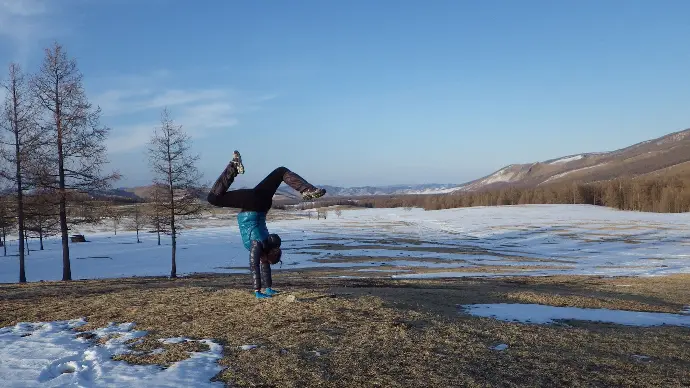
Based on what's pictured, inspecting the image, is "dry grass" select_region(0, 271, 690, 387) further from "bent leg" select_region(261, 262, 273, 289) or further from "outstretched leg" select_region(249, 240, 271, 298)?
"bent leg" select_region(261, 262, 273, 289)

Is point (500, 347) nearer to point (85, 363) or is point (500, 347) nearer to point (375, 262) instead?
point (85, 363)

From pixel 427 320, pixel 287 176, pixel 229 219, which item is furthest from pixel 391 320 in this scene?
pixel 229 219

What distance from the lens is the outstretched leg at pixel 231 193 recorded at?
788 centimetres

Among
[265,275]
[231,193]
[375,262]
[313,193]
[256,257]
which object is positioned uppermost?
[231,193]

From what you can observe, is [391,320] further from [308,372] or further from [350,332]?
[308,372]

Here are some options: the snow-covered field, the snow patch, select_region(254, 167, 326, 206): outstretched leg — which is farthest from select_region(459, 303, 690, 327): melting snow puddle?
select_region(254, 167, 326, 206): outstretched leg

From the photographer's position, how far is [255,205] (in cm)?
Result: 806

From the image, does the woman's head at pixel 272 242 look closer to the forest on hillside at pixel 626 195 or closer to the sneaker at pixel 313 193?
the sneaker at pixel 313 193

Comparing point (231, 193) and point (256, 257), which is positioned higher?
point (231, 193)

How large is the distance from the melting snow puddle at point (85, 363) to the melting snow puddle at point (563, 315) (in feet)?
17.6

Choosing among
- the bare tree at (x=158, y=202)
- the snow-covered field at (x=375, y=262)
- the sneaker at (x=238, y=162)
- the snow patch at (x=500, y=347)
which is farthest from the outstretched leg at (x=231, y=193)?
the bare tree at (x=158, y=202)

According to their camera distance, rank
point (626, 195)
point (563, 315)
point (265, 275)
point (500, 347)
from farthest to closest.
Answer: point (626, 195)
point (563, 315)
point (265, 275)
point (500, 347)

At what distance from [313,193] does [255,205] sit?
144 centimetres

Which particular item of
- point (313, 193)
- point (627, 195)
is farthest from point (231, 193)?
point (627, 195)
